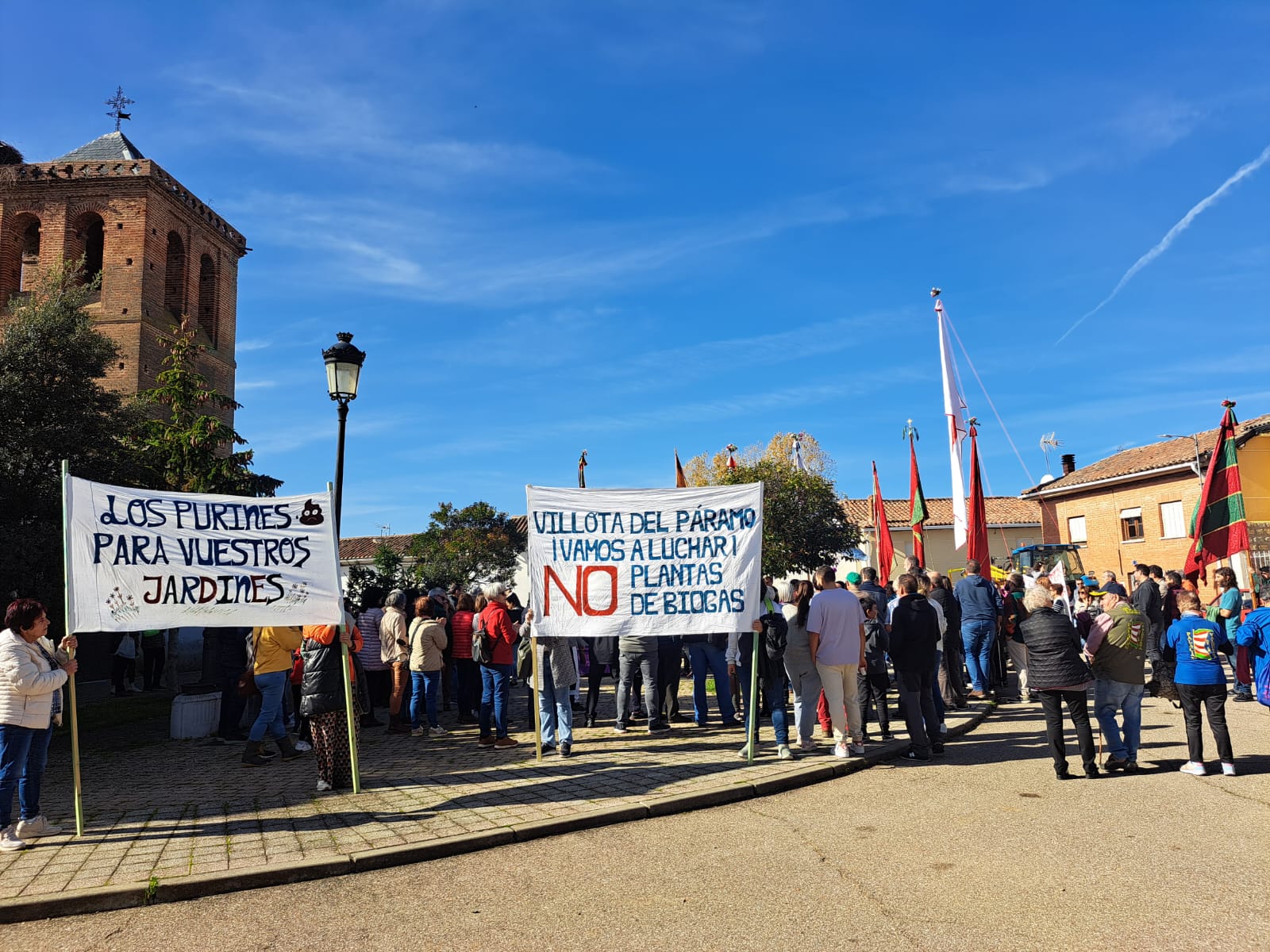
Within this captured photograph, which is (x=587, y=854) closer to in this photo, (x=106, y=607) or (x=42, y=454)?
(x=106, y=607)

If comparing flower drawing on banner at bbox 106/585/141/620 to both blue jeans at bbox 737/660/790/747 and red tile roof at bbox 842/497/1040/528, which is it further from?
Result: red tile roof at bbox 842/497/1040/528

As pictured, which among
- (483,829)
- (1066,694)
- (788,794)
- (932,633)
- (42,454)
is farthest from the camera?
(42,454)

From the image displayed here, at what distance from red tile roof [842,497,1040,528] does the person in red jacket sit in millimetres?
38977

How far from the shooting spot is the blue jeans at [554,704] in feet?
28.1

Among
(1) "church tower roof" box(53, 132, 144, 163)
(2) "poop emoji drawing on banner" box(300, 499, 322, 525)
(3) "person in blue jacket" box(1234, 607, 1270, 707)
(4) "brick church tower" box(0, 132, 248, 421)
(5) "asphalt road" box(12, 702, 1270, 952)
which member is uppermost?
(1) "church tower roof" box(53, 132, 144, 163)

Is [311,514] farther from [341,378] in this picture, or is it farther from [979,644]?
[979,644]

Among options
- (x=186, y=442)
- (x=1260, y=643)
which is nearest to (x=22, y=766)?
(x=1260, y=643)

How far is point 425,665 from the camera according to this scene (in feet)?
33.2

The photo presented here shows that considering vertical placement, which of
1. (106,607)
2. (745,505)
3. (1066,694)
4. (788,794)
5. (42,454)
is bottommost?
(788,794)

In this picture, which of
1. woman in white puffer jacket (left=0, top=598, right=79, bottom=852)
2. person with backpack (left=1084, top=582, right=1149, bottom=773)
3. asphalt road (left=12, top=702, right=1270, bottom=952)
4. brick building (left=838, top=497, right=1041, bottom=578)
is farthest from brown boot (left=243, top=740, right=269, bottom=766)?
brick building (left=838, top=497, right=1041, bottom=578)

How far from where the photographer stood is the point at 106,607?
21.8 feet

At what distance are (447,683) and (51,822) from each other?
6728mm

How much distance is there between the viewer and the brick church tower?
3228 cm

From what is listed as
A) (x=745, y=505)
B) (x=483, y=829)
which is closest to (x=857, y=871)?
(x=483, y=829)
